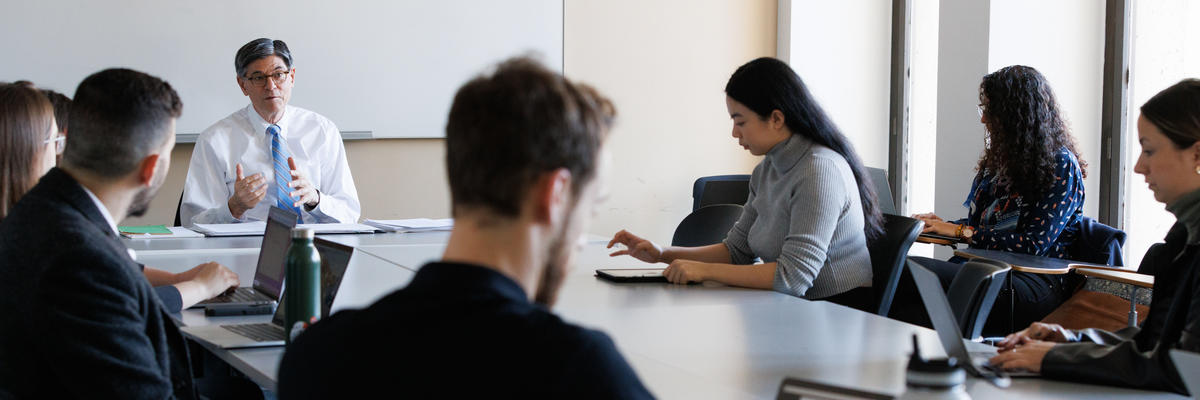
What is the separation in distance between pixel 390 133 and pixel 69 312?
12.4ft

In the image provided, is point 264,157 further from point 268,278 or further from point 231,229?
point 268,278

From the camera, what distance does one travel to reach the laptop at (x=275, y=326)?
1955mm

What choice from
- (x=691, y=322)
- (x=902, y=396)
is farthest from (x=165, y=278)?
(x=902, y=396)

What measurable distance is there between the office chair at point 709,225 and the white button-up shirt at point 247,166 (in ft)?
4.46

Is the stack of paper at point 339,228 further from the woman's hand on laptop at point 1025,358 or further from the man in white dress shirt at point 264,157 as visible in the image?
the woman's hand on laptop at point 1025,358

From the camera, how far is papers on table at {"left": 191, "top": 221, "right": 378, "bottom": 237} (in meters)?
3.63

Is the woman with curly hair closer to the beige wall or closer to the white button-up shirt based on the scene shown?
the beige wall

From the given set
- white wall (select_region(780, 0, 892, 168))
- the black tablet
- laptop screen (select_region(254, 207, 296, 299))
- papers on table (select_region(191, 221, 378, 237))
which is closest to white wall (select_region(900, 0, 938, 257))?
white wall (select_region(780, 0, 892, 168))

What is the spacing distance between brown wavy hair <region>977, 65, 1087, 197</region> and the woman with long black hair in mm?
1305

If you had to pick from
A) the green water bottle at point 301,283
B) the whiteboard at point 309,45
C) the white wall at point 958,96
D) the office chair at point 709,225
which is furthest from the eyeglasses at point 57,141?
the white wall at point 958,96

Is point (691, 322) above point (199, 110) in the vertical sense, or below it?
below

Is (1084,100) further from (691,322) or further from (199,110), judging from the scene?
(199,110)

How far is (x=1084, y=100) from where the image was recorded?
4.89 m

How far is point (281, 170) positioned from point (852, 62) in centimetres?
347
